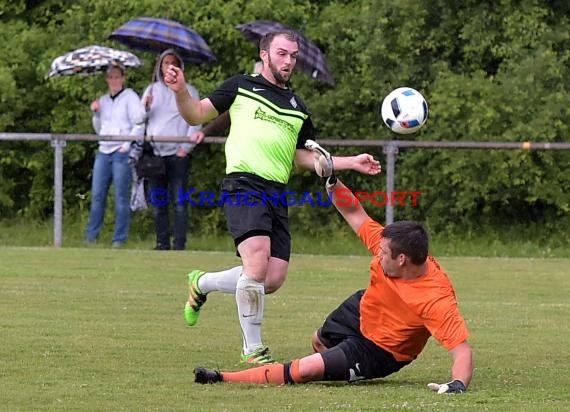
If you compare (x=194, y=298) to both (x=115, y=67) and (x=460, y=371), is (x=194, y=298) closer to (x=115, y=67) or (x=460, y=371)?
(x=460, y=371)

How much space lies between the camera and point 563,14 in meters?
A: 18.4

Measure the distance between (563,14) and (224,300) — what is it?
8.18 metres

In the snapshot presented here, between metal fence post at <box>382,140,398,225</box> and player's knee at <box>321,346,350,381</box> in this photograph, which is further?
metal fence post at <box>382,140,398,225</box>

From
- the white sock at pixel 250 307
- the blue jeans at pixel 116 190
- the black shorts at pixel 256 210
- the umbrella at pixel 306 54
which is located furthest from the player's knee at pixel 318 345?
the blue jeans at pixel 116 190

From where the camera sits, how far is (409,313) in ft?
23.4

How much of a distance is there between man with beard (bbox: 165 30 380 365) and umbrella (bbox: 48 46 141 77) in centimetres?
840

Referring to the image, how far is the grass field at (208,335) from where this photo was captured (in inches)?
264

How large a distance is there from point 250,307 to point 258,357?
0.30 meters

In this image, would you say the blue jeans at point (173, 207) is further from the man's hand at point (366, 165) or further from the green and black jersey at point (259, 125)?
the man's hand at point (366, 165)

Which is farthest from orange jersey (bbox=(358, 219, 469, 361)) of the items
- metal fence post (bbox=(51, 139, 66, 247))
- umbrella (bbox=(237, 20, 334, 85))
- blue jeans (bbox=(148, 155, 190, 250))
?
metal fence post (bbox=(51, 139, 66, 247))

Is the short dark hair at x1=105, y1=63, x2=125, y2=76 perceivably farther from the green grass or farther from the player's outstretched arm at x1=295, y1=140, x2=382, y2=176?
the player's outstretched arm at x1=295, y1=140, x2=382, y2=176

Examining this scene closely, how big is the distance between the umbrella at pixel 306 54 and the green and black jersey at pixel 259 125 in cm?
783

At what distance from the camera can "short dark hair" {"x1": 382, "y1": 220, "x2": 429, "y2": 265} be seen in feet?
23.0

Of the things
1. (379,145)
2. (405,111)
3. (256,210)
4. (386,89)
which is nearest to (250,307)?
(256,210)
